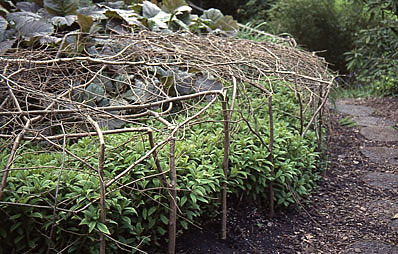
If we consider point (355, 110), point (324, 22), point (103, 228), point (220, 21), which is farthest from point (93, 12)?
point (324, 22)

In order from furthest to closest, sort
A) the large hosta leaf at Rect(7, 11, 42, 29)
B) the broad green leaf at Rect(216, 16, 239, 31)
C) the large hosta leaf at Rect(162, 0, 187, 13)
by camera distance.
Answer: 1. the broad green leaf at Rect(216, 16, 239, 31)
2. the large hosta leaf at Rect(162, 0, 187, 13)
3. the large hosta leaf at Rect(7, 11, 42, 29)

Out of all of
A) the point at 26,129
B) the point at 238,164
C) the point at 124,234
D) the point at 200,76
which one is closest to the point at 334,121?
the point at 200,76

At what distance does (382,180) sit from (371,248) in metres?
1.02

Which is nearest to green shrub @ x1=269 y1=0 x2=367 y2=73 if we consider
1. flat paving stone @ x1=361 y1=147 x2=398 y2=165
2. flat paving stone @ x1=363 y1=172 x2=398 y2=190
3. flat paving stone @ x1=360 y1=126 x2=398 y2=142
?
flat paving stone @ x1=360 y1=126 x2=398 y2=142

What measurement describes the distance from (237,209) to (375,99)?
384cm

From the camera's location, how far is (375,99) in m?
5.79

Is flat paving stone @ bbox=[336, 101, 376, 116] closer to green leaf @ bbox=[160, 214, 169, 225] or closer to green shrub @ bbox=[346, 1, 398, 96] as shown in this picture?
green shrub @ bbox=[346, 1, 398, 96]

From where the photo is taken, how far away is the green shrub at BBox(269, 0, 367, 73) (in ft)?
24.1

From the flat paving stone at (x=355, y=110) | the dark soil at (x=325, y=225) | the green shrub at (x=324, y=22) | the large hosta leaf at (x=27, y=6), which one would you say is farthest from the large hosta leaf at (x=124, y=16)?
the green shrub at (x=324, y=22)

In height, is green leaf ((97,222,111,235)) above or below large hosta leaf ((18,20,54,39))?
below

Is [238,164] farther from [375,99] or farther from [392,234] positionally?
[375,99]

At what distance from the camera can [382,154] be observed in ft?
12.7

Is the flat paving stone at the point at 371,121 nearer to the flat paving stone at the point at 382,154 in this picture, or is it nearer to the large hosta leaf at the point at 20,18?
the flat paving stone at the point at 382,154

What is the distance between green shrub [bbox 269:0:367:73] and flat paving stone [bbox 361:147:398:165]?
12.1 ft
